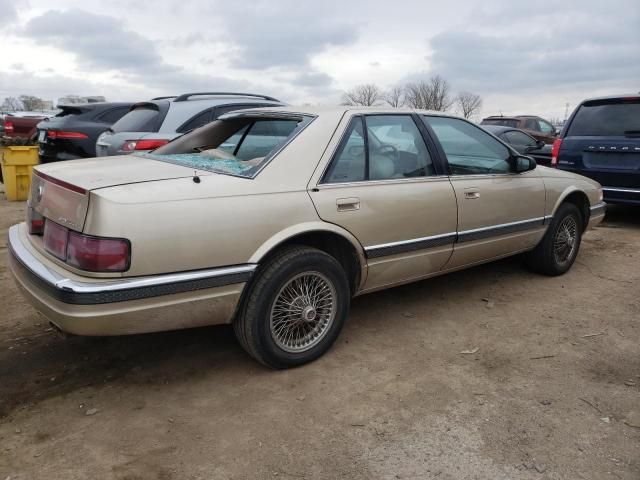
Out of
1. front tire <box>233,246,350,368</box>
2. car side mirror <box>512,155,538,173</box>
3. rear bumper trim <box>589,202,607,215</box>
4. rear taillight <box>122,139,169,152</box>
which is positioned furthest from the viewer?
rear taillight <box>122,139,169,152</box>

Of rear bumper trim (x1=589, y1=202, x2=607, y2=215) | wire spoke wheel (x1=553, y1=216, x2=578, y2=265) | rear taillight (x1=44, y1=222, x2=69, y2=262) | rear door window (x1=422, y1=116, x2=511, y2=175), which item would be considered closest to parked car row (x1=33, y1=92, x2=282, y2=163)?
rear door window (x1=422, y1=116, x2=511, y2=175)

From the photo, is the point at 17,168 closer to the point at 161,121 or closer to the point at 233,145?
the point at 161,121

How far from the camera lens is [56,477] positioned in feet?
6.94

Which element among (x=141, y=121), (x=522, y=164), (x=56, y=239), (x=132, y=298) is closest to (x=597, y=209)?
(x=522, y=164)

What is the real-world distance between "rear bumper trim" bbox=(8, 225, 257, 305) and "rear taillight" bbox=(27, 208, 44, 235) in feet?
0.82

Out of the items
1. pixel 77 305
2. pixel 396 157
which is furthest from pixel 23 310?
pixel 396 157

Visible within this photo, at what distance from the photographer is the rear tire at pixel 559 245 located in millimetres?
4562

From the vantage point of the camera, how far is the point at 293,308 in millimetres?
2920

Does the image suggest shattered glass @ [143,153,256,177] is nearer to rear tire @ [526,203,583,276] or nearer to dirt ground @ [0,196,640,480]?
dirt ground @ [0,196,640,480]

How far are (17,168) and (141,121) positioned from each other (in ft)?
13.1

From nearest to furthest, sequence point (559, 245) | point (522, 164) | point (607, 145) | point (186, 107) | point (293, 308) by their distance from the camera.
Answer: point (293, 308)
point (522, 164)
point (559, 245)
point (186, 107)
point (607, 145)

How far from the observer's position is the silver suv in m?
5.78

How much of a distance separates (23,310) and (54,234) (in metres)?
1.54

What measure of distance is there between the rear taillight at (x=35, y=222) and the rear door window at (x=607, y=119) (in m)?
6.30
